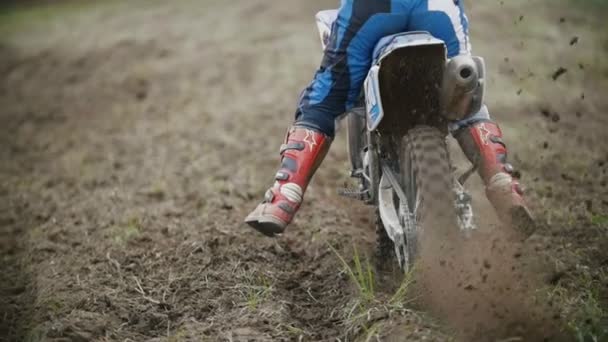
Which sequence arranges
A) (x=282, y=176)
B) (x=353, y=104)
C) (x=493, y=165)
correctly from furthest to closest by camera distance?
1. (x=353, y=104)
2. (x=282, y=176)
3. (x=493, y=165)

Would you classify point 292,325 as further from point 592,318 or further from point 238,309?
point 592,318

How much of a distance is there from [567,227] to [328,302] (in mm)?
1534

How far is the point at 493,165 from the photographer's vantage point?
3746 millimetres

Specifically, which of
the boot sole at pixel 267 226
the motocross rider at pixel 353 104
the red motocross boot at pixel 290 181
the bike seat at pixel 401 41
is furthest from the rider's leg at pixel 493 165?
the boot sole at pixel 267 226

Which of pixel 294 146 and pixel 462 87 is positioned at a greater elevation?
pixel 462 87

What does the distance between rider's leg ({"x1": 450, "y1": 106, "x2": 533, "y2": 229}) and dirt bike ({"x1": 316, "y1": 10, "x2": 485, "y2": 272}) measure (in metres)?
0.17

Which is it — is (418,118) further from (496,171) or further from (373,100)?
(496,171)

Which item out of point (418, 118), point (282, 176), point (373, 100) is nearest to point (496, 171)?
point (418, 118)

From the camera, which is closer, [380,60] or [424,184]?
[424,184]

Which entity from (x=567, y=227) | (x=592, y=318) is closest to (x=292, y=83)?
(x=567, y=227)

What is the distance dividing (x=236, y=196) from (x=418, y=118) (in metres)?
2.33

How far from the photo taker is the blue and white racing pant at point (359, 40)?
12.3 ft

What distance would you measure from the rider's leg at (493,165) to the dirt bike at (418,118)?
0.55 ft

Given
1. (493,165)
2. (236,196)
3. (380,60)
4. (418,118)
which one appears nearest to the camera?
(380,60)
